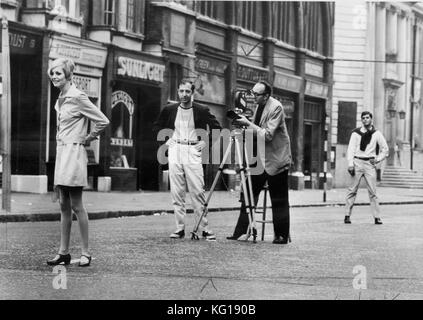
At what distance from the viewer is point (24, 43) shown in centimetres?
1825

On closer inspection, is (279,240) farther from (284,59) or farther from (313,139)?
(284,59)

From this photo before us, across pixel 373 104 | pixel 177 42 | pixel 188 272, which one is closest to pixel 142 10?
→ pixel 177 42

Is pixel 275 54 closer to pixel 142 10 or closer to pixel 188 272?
pixel 188 272

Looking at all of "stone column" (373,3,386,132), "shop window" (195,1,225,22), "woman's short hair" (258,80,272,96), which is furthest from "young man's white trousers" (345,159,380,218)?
"woman's short hair" (258,80,272,96)

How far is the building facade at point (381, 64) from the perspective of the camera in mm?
8789

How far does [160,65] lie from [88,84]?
5288 mm

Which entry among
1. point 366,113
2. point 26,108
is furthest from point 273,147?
point 26,108

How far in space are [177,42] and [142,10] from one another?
1.67 m

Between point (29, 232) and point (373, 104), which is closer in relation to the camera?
point (29, 232)

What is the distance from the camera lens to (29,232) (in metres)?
11.0

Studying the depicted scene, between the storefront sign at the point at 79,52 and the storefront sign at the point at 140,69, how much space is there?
43cm

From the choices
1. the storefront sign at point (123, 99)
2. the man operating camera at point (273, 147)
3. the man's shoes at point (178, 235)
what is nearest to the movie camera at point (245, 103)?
the man operating camera at point (273, 147)

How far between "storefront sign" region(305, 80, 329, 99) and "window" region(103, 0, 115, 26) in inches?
248

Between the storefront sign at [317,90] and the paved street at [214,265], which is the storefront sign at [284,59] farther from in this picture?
the paved street at [214,265]
